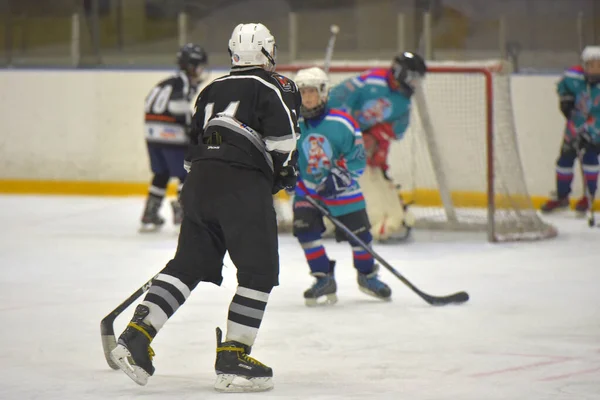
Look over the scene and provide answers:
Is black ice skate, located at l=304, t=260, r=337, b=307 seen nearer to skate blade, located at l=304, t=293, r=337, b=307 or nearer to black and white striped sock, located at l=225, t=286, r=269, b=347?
skate blade, located at l=304, t=293, r=337, b=307

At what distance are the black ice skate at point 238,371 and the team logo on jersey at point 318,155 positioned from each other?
1.45m

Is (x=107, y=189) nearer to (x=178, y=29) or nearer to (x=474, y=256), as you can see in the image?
(x=178, y=29)

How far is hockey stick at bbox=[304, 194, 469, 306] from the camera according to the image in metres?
4.66

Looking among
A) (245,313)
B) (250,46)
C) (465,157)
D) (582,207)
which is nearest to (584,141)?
(582,207)

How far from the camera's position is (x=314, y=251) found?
478 centimetres

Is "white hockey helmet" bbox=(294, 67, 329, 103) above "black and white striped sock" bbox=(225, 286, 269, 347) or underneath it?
above

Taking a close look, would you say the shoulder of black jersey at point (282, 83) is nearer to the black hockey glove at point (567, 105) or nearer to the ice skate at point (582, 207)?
the black hockey glove at point (567, 105)

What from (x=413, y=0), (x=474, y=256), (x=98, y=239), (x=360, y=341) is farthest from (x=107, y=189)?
(x=360, y=341)

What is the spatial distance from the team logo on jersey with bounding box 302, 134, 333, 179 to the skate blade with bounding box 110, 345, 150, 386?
5.32 ft

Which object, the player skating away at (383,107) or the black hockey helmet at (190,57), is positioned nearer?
the player skating away at (383,107)

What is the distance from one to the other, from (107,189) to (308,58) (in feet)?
5.87

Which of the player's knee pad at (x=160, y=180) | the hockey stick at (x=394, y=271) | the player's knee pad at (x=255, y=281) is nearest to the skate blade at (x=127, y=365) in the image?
the player's knee pad at (x=255, y=281)

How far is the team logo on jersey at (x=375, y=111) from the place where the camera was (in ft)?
21.6

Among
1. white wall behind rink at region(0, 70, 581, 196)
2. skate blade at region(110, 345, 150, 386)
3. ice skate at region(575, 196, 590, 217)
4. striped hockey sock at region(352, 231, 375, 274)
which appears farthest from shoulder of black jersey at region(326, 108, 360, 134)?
white wall behind rink at region(0, 70, 581, 196)
